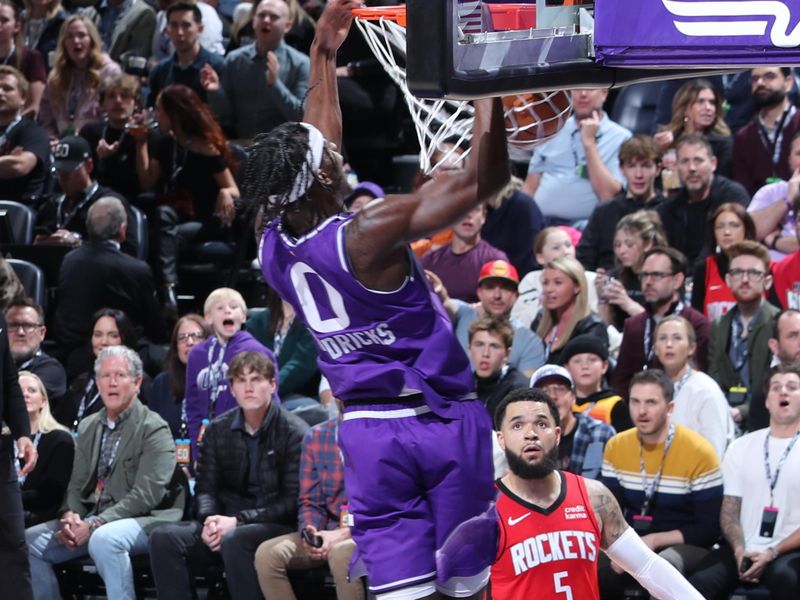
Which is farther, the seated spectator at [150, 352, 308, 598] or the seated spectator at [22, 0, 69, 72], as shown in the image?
the seated spectator at [22, 0, 69, 72]

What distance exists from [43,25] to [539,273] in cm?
644

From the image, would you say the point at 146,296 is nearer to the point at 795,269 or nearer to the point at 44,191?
the point at 44,191

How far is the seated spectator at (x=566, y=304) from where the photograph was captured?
8555mm

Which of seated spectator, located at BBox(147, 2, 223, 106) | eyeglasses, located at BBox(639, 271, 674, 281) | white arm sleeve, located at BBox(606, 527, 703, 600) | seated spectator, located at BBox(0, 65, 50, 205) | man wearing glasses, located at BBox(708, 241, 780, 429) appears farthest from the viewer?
seated spectator, located at BBox(147, 2, 223, 106)

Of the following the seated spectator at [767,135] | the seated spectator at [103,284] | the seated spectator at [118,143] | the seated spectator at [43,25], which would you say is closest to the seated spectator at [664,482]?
the seated spectator at [767,135]

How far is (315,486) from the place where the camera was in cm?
777

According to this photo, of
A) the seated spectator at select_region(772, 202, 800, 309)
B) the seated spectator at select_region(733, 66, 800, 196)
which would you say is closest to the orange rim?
the seated spectator at select_region(772, 202, 800, 309)

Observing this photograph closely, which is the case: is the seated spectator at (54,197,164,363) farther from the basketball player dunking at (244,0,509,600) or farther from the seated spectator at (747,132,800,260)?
the basketball player dunking at (244,0,509,600)

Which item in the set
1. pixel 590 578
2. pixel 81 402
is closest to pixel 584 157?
pixel 81 402

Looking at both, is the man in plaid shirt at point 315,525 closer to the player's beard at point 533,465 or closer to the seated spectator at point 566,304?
the seated spectator at point 566,304

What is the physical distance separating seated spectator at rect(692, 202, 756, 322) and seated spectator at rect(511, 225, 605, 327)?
68 centimetres

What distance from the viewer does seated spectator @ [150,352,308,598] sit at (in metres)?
7.81

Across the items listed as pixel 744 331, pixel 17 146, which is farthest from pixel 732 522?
pixel 17 146

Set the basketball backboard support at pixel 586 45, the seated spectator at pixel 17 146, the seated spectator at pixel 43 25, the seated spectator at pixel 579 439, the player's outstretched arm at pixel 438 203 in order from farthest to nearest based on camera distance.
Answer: the seated spectator at pixel 43 25 < the seated spectator at pixel 17 146 < the seated spectator at pixel 579 439 < the player's outstretched arm at pixel 438 203 < the basketball backboard support at pixel 586 45
